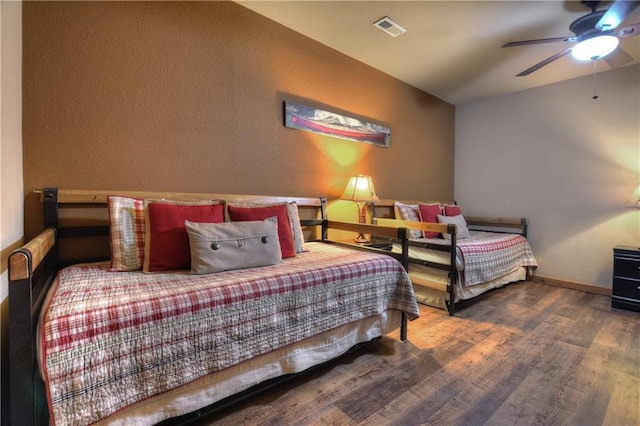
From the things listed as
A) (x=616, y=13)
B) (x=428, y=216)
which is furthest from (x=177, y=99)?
(x=616, y=13)

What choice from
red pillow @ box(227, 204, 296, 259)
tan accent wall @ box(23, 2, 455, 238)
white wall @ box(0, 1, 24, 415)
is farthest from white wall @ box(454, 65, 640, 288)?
white wall @ box(0, 1, 24, 415)

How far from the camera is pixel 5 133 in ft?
3.84

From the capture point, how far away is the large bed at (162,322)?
85cm

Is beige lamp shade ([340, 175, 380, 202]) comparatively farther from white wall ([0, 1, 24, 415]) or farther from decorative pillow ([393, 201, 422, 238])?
white wall ([0, 1, 24, 415])

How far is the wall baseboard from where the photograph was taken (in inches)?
118

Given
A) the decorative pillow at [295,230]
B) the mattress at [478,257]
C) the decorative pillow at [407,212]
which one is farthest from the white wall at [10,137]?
the decorative pillow at [407,212]

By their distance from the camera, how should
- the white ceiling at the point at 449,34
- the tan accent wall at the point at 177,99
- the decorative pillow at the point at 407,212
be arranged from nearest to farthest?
the tan accent wall at the point at 177,99 → the white ceiling at the point at 449,34 → the decorative pillow at the point at 407,212

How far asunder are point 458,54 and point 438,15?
69 centimetres

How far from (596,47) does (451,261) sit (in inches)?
74.5

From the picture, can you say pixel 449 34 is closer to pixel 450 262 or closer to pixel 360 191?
pixel 360 191

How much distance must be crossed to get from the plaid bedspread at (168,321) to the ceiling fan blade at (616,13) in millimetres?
1994

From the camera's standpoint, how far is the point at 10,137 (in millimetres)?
1236

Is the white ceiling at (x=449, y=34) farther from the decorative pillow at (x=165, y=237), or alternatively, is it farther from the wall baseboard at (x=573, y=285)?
the wall baseboard at (x=573, y=285)

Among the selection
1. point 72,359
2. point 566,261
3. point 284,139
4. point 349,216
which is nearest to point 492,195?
point 566,261
